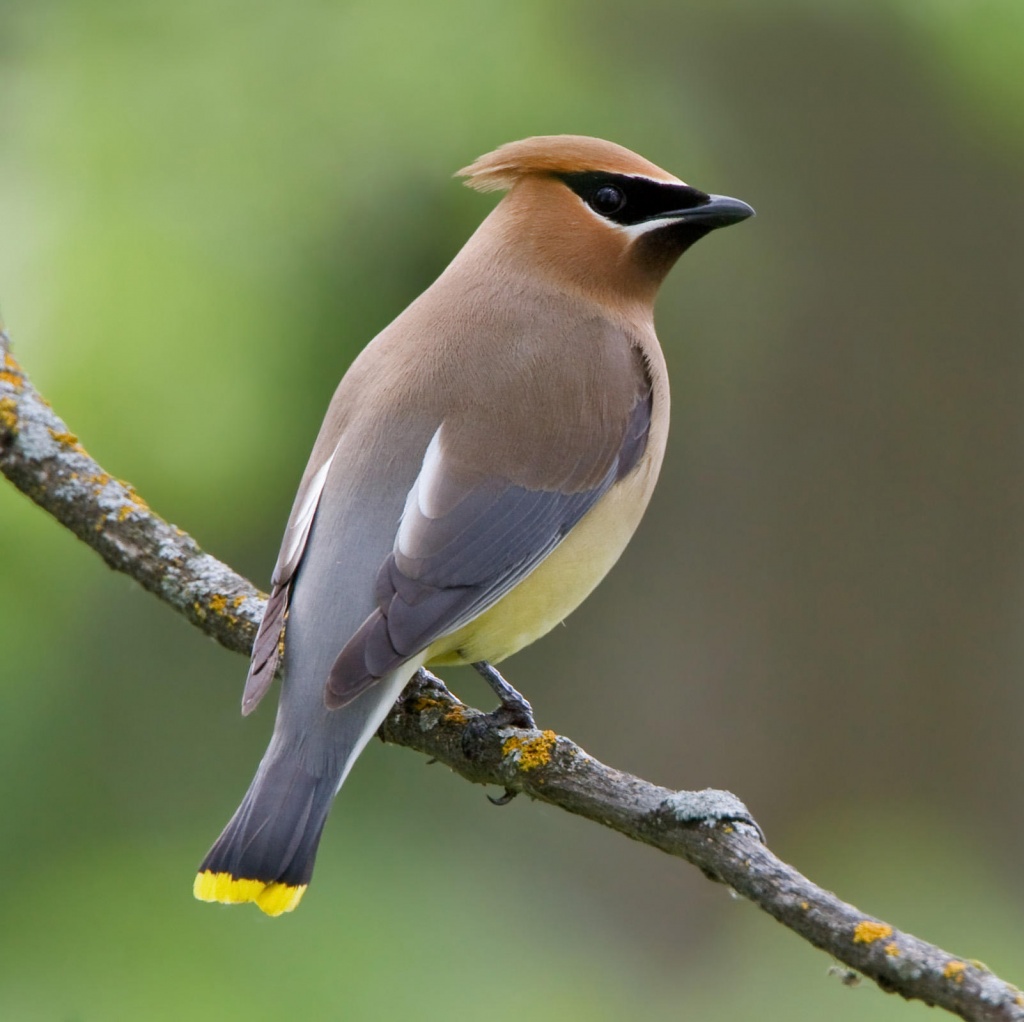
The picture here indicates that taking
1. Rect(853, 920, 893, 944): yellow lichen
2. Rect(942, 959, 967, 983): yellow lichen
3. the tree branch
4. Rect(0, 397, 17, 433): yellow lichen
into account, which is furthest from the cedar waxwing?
Rect(942, 959, 967, 983): yellow lichen

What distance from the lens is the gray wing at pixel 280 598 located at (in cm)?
307

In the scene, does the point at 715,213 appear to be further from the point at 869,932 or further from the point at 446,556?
the point at 869,932

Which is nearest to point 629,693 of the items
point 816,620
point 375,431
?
point 816,620

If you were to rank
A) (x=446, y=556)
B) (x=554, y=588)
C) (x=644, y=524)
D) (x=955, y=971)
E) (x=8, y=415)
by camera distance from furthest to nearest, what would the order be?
(x=644, y=524) → (x=8, y=415) → (x=554, y=588) → (x=446, y=556) → (x=955, y=971)

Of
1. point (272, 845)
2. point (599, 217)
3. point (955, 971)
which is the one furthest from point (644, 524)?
point (955, 971)

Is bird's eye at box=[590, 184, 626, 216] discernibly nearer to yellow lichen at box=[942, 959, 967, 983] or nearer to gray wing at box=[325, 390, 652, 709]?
gray wing at box=[325, 390, 652, 709]

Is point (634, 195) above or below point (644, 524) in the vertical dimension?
above

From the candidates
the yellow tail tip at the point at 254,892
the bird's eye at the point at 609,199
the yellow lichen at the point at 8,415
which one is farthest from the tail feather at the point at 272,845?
the bird's eye at the point at 609,199

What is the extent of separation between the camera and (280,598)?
3.33m

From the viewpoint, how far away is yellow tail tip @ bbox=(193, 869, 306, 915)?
297 centimetres

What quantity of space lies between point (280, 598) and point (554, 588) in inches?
24.7

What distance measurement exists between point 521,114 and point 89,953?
8.61 ft

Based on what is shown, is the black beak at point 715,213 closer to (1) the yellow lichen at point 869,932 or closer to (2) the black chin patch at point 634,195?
(2) the black chin patch at point 634,195

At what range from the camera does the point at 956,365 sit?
5992mm
